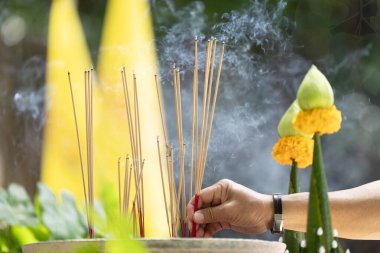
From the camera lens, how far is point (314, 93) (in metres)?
0.96

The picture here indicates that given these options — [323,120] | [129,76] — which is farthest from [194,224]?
[129,76]

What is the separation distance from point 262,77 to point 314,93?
8.96 feet

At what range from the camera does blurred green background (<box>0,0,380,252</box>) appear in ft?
11.7

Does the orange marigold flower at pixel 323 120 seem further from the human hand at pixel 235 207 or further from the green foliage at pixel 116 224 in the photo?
the green foliage at pixel 116 224

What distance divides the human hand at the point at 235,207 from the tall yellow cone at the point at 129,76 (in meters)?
2.19

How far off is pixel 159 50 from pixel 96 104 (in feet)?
1.51

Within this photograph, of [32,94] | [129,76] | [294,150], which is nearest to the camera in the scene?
[294,150]

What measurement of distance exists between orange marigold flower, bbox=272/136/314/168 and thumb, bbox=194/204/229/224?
19 cm

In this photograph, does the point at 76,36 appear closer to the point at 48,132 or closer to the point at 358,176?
the point at 48,132

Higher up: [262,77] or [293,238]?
[262,77]

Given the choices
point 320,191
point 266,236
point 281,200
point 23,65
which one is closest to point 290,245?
point 281,200

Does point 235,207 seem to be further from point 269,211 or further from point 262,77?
point 262,77

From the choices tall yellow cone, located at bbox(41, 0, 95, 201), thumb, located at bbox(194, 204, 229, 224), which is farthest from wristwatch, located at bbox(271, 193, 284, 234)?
tall yellow cone, located at bbox(41, 0, 95, 201)

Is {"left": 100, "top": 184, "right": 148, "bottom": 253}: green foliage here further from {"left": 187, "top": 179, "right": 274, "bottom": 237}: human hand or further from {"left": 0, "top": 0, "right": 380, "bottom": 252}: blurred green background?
{"left": 0, "top": 0, "right": 380, "bottom": 252}: blurred green background
